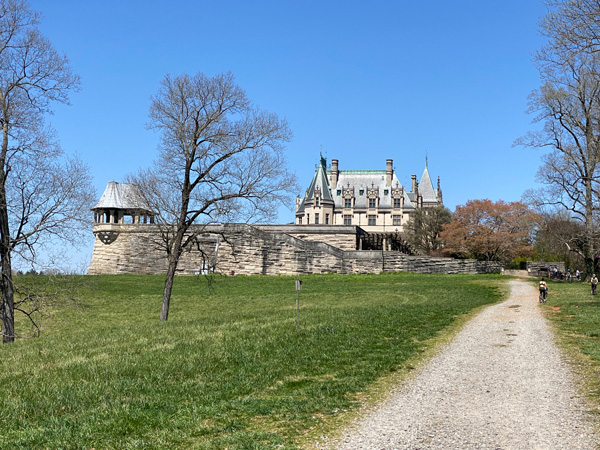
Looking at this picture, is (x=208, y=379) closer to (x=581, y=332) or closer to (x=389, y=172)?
(x=581, y=332)

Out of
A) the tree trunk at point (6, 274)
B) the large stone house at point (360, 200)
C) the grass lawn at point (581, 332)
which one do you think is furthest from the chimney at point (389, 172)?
the tree trunk at point (6, 274)

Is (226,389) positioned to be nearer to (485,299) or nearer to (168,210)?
(168,210)

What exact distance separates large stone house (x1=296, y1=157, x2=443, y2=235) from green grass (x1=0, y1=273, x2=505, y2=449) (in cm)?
7666

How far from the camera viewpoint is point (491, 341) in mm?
15859

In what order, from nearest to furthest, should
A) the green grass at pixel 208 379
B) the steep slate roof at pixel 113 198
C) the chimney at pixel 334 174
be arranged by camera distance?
the green grass at pixel 208 379
the steep slate roof at pixel 113 198
the chimney at pixel 334 174

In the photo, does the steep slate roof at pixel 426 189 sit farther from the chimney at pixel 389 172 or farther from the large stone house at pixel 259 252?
the large stone house at pixel 259 252

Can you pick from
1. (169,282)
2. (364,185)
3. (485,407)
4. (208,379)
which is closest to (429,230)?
(364,185)

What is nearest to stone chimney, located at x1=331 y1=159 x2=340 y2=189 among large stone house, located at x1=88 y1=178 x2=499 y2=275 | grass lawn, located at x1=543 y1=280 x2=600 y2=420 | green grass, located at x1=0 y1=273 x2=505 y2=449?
large stone house, located at x1=88 y1=178 x2=499 y2=275

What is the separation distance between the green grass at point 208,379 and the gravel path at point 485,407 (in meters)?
0.79

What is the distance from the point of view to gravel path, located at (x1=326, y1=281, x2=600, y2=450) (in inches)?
293

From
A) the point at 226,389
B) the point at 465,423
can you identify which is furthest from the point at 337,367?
the point at 465,423

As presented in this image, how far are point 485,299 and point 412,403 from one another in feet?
78.6

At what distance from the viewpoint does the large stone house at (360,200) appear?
9862 cm

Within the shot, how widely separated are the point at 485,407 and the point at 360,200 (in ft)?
305
